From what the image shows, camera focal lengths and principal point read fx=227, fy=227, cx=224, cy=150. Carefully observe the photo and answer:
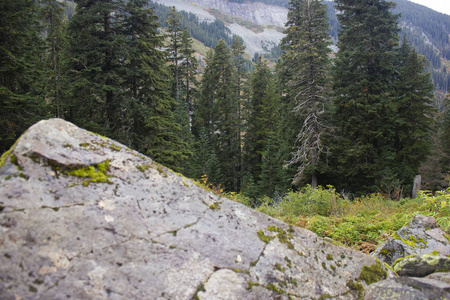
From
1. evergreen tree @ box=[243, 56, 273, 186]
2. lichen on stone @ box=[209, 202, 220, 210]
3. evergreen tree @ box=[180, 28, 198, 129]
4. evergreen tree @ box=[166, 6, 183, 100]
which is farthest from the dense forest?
evergreen tree @ box=[180, 28, 198, 129]

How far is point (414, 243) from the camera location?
11.8ft

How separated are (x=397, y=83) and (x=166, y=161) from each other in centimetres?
1792

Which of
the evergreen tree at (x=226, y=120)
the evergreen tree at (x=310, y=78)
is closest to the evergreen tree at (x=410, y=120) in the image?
the evergreen tree at (x=310, y=78)

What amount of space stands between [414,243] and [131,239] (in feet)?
13.8

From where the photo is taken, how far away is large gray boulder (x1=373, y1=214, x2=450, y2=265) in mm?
3439

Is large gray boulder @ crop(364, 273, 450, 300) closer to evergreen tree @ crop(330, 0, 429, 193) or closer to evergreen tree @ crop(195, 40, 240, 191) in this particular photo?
evergreen tree @ crop(330, 0, 429, 193)

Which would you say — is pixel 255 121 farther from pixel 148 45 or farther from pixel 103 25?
pixel 103 25

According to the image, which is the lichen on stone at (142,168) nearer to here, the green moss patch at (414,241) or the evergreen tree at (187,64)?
the green moss patch at (414,241)

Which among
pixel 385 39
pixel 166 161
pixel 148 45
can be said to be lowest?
pixel 166 161

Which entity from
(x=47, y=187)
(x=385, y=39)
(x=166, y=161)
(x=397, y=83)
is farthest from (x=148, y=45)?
(x=397, y=83)

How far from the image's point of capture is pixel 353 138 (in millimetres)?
15594

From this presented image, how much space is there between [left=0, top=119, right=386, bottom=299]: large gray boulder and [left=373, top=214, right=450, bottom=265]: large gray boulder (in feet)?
3.80

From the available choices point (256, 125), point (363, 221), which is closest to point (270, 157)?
point (256, 125)

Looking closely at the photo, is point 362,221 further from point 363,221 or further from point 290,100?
point 290,100
